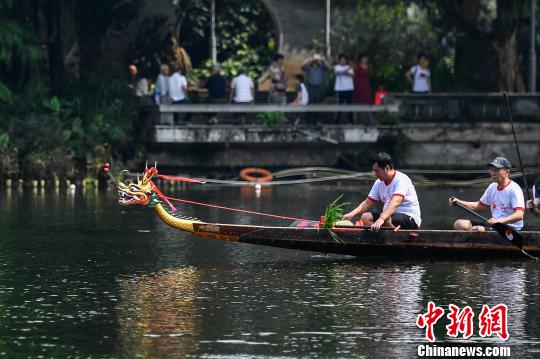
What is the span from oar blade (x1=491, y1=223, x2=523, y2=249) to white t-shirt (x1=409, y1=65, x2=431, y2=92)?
15976 mm

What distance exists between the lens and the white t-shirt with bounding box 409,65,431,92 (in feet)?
118

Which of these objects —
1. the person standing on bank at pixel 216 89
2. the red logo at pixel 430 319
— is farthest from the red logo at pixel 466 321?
the person standing on bank at pixel 216 89

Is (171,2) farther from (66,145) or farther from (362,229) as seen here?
(362,229)

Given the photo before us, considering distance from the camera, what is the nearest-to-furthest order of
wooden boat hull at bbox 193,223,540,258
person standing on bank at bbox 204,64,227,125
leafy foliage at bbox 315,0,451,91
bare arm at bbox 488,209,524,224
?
1. bare arm at bbox 488,209,524,224
2. wooden boat hull at bbox 193,223,540,258
3. person standing on bank at bbox 204,64,227,125
4. leafy foliage at bbox 315,0,451,91

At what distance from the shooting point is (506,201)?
2048 cm

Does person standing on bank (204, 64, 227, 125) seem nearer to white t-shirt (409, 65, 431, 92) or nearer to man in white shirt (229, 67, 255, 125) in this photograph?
man in white shirt (229, 67, 255, 125)

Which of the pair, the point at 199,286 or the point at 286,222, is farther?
the point at 286,222

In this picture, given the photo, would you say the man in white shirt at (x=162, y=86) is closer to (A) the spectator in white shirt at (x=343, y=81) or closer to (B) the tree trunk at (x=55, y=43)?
(B) the tree trunk at (x=55, y=43)

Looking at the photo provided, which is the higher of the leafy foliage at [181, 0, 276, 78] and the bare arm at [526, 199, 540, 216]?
the leafy foliage at [181, 0, 276, 78]

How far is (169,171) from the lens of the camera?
119 feet

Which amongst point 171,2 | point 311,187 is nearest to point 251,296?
point 311,187

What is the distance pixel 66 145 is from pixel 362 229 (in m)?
15.5

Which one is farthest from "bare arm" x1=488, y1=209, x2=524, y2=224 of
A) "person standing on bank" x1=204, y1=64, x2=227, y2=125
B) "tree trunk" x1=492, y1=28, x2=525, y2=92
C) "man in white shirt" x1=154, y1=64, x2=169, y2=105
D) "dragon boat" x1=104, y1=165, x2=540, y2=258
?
"tree trunk" x1=492, y1=28, x2=525, y2=92

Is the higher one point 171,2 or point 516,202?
point 171,2
